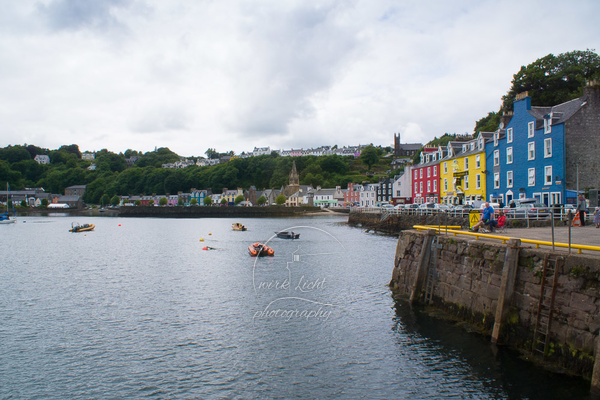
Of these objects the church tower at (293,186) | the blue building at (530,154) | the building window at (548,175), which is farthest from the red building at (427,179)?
the church tower at (293,186)

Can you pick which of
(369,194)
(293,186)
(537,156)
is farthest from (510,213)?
(293,186)

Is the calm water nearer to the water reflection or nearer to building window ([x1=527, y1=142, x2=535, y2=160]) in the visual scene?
the water reflection

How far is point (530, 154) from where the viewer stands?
1612 inches

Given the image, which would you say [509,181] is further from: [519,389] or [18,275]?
[18,275]

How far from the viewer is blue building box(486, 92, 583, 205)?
123ft

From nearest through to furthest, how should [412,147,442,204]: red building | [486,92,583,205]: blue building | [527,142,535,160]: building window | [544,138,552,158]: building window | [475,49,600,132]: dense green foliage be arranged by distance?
[486,92,583,205]: blue building → [544,138,552,158]: building window → [527,142,535,160]: building window → [475,49,600,132]: dense green foliage → [412,147,442,204]: red building

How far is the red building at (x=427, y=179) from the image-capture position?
206 feet

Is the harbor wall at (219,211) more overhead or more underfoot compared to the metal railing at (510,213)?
more underfoot

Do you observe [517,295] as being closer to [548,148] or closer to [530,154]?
[548,148]

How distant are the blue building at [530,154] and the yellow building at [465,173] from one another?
1732 mm

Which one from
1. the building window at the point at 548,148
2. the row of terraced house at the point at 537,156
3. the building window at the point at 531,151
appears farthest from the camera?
the building window at the point at 531,151

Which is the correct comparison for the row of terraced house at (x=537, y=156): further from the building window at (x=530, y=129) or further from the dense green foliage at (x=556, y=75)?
the dense green foliage at (x=556, y=75)

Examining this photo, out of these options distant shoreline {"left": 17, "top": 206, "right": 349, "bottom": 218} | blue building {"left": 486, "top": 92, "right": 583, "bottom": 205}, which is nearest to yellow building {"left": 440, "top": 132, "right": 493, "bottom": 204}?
blue building {"left": 486, "top": 92, "right": 583, "bottom": 205}

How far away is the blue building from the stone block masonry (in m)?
25.9
